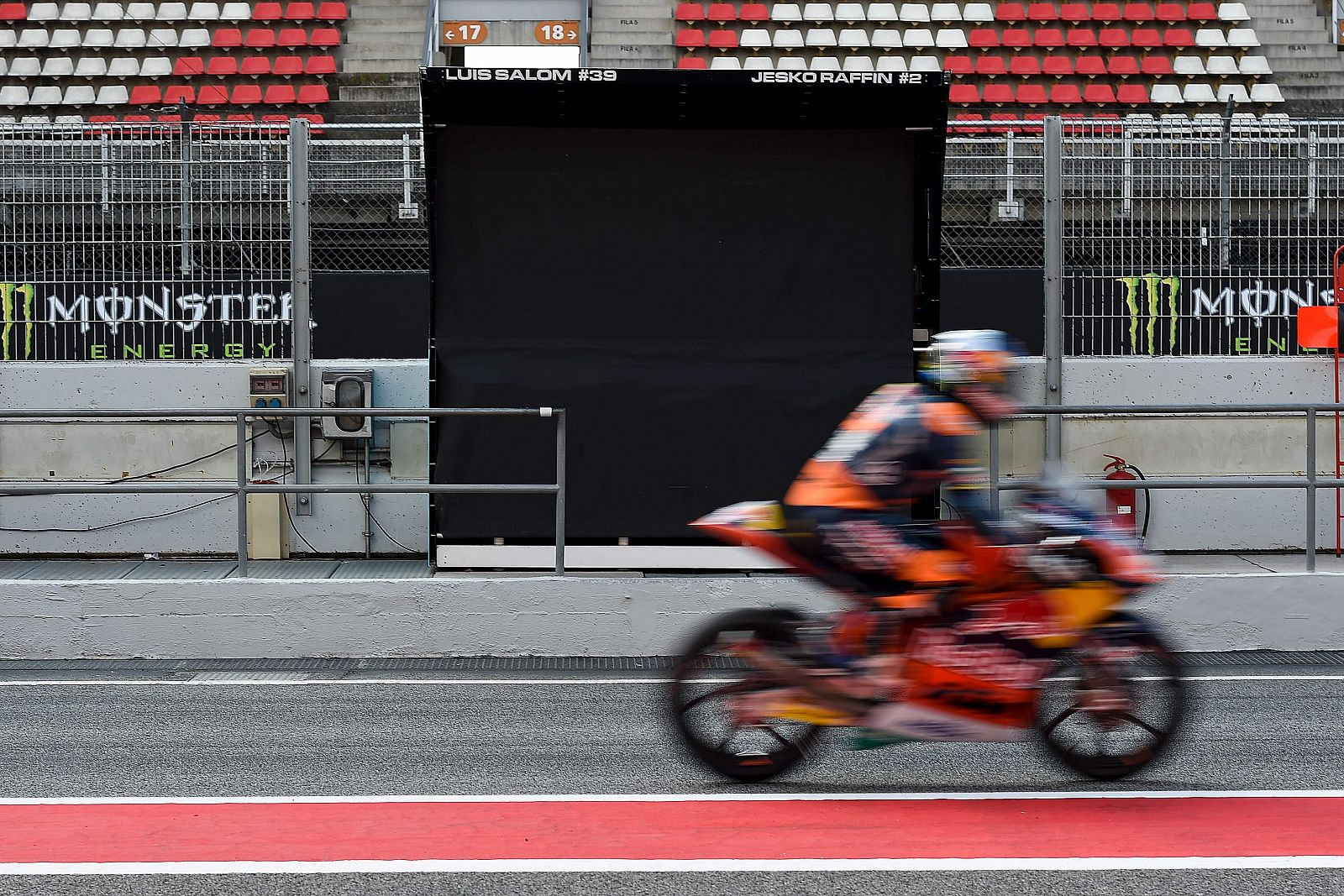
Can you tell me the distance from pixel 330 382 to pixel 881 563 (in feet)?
21.3

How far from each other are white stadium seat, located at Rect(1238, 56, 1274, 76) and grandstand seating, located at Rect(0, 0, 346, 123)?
23.5 feet

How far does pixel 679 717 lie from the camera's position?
223 inches

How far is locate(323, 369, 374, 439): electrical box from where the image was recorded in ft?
35.4

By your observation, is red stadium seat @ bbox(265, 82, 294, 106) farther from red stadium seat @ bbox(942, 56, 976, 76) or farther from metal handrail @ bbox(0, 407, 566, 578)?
metal handrail @ bbox(0, 407, 566, 578)

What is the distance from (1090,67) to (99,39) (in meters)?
14.7

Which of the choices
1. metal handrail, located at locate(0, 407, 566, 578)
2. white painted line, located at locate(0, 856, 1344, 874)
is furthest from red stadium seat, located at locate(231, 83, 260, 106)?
white painted line, located at locate(0, 856, 1344, 874)

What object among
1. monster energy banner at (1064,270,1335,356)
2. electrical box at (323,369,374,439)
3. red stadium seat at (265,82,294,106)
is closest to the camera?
electrical box at (323,369,374,439)

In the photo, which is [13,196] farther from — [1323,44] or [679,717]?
[1323,44]

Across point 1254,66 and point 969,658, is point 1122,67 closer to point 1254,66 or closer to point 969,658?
point 1254,66

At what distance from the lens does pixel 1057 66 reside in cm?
2252

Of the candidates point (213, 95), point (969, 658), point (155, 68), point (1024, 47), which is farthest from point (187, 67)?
point (969, 658)

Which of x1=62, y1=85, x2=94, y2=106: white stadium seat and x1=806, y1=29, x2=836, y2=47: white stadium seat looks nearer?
x1=62, y1=85, x2=94, y2=106: white stadium seat

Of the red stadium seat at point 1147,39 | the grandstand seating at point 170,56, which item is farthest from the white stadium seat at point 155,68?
the red stadium seat at point 1147,39

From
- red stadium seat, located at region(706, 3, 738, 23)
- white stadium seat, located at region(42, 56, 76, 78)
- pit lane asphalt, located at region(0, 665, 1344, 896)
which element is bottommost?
pit lane asphalt, located at region(0, 665, 1344, 896)
